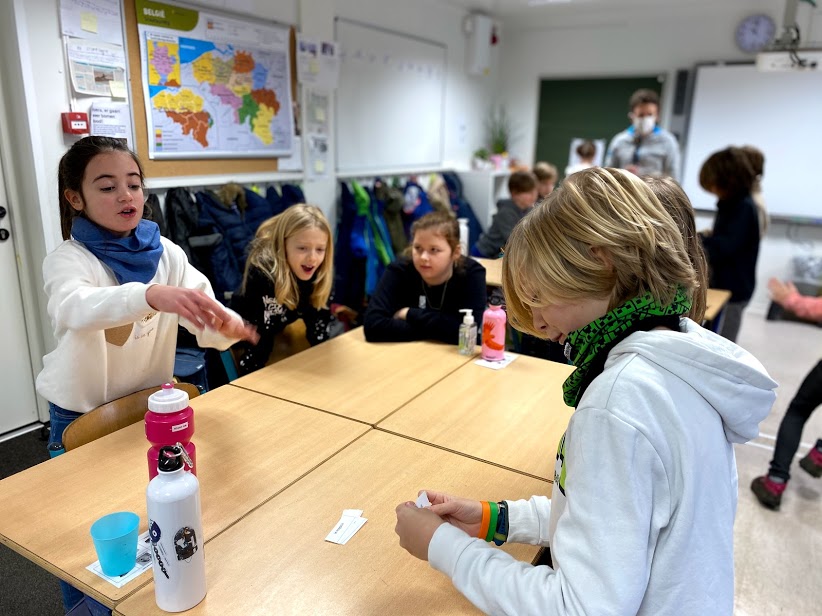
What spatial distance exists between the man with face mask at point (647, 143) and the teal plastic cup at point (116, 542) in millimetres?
4603

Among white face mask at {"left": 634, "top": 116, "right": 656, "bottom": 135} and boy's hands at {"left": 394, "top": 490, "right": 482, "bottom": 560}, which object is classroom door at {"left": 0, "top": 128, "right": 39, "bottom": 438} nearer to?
boy's hands at {"left": 394, "top": 490, "right": 482, "bottom": 560}

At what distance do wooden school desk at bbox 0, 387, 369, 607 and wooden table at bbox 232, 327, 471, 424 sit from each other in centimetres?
10

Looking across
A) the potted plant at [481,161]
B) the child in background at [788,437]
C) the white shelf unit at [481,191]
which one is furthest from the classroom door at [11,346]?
the potted plant at [481,161]

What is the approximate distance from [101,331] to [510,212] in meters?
2.84

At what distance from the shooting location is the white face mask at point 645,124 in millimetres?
4848

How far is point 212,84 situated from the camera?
3457 mm

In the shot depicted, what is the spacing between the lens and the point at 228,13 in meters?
3.49

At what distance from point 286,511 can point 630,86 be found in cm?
591

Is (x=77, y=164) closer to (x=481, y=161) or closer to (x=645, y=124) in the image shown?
(x=645, y=124)

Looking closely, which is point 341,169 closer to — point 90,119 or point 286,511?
point 90,119

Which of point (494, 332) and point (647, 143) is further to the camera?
point (647, 143)

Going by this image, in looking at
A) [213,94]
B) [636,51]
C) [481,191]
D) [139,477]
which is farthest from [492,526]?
[636,51]

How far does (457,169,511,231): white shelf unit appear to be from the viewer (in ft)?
19.3

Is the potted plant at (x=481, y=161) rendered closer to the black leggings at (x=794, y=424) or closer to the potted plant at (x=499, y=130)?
the potted plant at (x=499, y=130)
